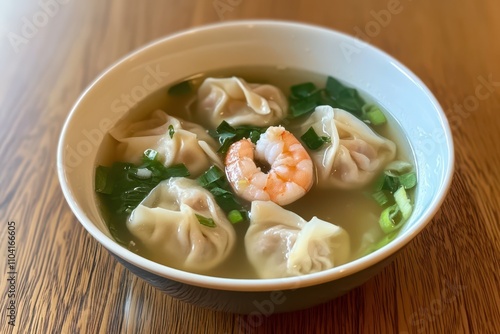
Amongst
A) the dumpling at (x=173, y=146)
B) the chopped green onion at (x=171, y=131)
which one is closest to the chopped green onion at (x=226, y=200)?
the dumpling at (x=173, y=146)

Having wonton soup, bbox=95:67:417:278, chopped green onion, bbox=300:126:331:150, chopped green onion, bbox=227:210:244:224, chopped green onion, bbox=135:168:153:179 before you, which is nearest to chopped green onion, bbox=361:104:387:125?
wonton soup, bbox=95:67:417:278

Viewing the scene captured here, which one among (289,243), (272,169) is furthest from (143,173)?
(289,243)

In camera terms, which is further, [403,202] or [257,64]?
[257,64]

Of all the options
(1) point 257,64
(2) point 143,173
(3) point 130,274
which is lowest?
(3) point 130,274

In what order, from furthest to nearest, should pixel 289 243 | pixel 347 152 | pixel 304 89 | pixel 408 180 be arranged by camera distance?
pixel 304 89, pixel 347 152, pixel 408 180, pixel 289 243

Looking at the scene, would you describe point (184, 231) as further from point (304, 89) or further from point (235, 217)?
point (304, 89)

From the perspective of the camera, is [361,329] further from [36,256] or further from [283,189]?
[36,256]

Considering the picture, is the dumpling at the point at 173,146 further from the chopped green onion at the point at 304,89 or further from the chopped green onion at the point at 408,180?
the chopped green onion at the point at 408,180

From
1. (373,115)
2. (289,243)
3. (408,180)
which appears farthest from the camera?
(373,115)
